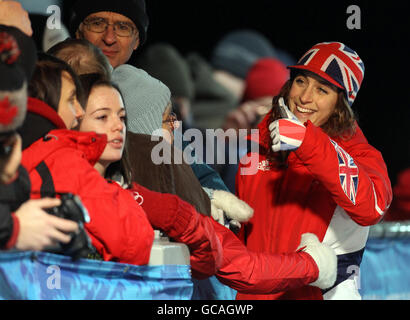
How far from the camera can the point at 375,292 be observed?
5168 mm

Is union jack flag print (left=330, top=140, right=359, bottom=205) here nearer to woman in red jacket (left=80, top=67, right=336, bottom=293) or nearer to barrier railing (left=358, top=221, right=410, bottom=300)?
woman in red jacket (left=80, top=67, right=336, bottom=293)

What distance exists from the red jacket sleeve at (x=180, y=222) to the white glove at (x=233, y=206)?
Answer: 0.57m

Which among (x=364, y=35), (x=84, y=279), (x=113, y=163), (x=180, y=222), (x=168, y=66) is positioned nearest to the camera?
(x=84, y=279)

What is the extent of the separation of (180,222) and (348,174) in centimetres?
84

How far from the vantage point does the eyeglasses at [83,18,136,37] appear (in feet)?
13.0

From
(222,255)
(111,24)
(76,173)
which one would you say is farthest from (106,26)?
(76,173)

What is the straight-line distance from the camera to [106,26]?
3961mm

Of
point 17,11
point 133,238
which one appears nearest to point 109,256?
point 133,238

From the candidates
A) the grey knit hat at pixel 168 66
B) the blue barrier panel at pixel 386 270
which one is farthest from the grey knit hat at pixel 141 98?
the grey knit hat at pixel 168 66

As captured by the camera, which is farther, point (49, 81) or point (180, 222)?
point (180, 222)

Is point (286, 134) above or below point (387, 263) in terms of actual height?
above

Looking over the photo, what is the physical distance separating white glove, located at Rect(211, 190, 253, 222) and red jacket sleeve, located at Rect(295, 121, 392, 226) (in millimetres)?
378

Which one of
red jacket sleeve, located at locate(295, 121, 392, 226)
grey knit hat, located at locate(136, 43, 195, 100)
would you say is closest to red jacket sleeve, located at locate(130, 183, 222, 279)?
red jacket sleeve, located at locate(295, 121, 392, 226)

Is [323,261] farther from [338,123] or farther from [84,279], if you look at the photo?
[84,279]
